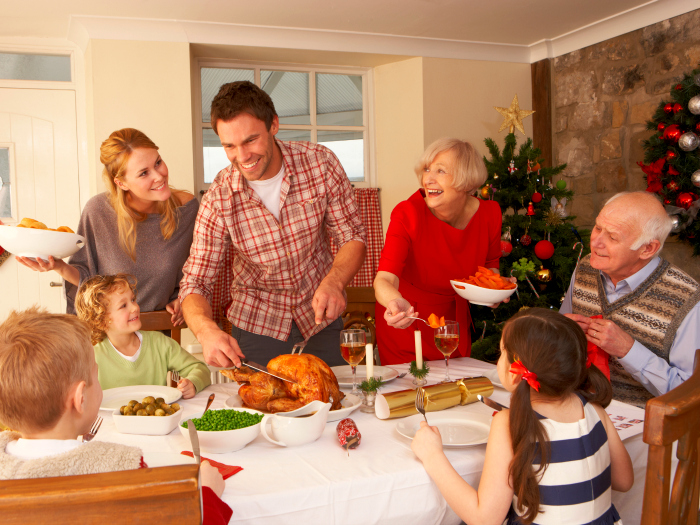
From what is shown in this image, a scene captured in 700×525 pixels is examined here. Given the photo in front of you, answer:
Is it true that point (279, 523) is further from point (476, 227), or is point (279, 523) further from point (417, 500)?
point (476, 227)

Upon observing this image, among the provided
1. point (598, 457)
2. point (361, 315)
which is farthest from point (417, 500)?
point (361, 315)

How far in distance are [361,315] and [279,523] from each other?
2.65 metres

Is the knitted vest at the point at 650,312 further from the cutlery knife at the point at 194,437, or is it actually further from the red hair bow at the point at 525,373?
the cutlery knife at the point at 194,437

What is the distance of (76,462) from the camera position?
0.95 m

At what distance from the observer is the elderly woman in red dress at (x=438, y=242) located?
228 centimetres

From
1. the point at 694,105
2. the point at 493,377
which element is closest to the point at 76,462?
the point at 493,377

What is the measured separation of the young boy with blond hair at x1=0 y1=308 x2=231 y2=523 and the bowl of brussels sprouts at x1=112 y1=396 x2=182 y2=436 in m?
0.26

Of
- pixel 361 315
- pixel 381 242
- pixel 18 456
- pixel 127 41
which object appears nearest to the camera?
pixel 18 456

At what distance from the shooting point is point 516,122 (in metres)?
4.34

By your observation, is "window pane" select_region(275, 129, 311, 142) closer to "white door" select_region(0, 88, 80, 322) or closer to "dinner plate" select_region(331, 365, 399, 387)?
"white door" select_region(0, 88, 80, 322)

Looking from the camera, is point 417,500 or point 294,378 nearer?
point 417,500

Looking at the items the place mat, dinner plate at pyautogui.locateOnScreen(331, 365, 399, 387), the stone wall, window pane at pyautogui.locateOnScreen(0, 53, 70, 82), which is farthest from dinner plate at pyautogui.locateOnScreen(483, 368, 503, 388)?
window pane at pyautogui.locateOnScreen(0, 53, 70, 82)

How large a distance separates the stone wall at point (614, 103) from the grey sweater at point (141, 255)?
3238 millimetres

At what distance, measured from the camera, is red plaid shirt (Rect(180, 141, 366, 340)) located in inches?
86.7
